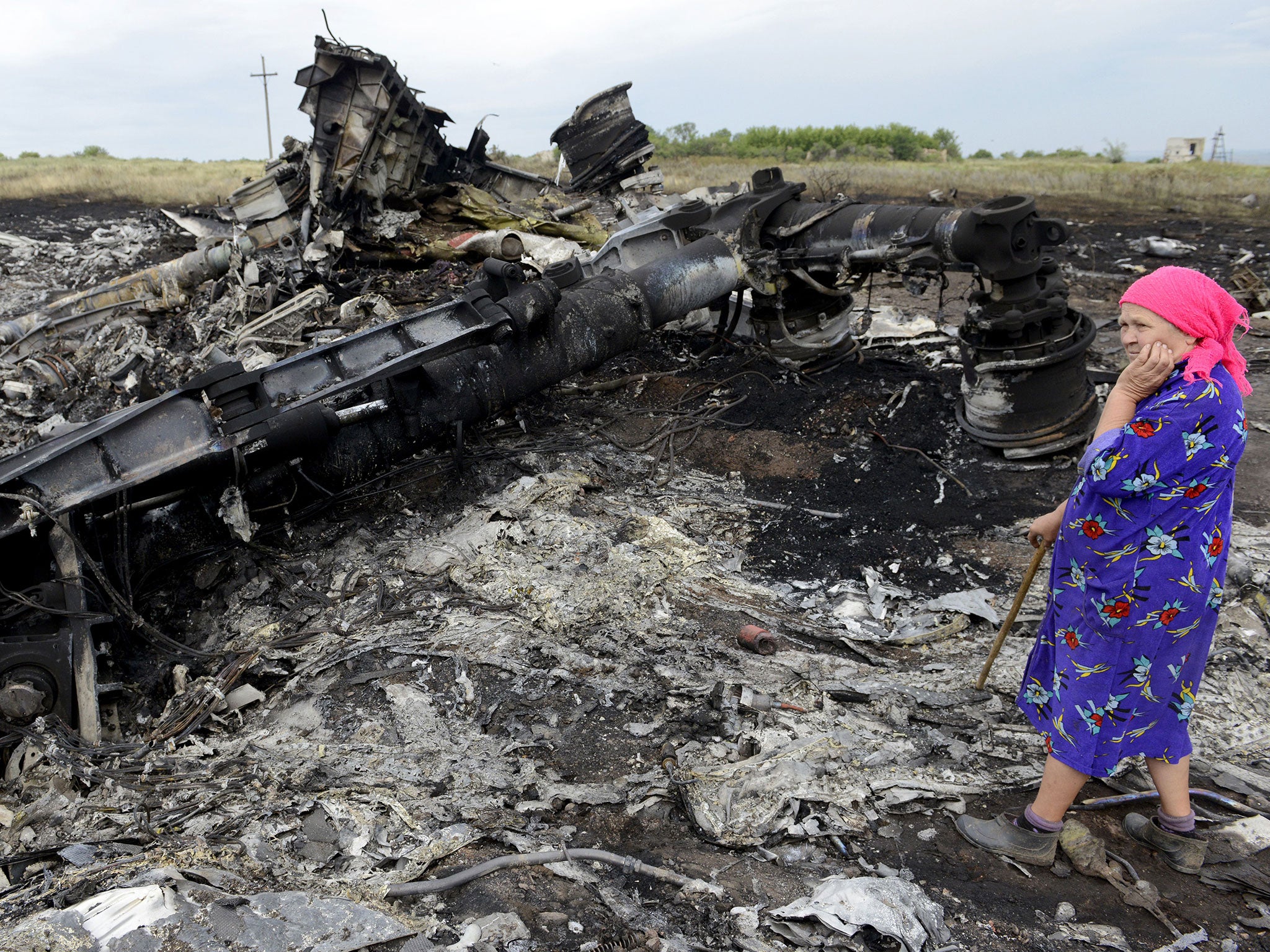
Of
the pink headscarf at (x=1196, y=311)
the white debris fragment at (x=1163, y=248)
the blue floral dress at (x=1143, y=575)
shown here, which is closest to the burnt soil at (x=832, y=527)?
the blue floral dress at (x=1143, y=575)

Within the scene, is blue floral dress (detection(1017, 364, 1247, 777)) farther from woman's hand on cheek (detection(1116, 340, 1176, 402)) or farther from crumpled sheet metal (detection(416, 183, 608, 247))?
crumpled sheet metal (detection(416, 183, 608, 247))

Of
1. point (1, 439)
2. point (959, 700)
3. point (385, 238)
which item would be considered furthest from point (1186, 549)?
point (385, 238)

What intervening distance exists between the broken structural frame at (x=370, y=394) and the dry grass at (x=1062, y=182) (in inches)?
364

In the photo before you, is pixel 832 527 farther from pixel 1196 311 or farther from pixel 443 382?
pixel 1196 311

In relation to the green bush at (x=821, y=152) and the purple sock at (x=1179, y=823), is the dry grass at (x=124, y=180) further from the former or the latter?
the purple sock at (x=1179, y=823)

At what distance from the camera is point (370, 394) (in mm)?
4977

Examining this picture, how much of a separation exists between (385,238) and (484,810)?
351 inches

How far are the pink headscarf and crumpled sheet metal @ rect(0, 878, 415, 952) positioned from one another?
276 cm

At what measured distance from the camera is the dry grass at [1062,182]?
53.0 ft

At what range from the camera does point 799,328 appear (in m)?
7.01

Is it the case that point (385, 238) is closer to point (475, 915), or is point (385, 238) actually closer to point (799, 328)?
point (799, 328)

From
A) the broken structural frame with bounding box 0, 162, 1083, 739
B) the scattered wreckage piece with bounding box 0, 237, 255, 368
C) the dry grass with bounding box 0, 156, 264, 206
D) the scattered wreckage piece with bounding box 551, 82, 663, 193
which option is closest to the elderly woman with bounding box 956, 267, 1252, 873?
the broken structural frame with bounding box 0, 162, 1083, 739

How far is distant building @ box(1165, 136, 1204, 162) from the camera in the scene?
27984 millimetres

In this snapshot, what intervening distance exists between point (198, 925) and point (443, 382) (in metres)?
3.51
